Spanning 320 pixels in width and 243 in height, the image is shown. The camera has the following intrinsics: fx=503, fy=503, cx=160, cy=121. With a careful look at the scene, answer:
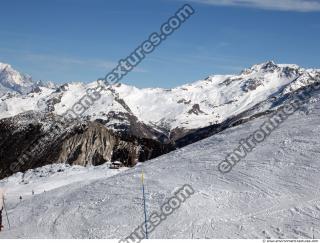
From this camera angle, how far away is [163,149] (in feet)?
362

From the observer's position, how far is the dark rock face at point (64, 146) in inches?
3639

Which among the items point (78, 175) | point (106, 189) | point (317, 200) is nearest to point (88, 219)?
point (106, 189)

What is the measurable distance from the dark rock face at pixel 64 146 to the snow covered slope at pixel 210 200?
55535 millimetres

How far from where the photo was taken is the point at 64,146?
309 feet

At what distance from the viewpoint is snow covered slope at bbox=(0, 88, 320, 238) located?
74.5 ft

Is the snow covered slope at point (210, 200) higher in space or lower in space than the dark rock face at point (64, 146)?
lower

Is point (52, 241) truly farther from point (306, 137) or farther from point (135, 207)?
point (306, 137)

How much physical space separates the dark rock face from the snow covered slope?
55.5 metres

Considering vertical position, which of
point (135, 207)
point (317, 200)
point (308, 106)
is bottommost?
point (317, 200)

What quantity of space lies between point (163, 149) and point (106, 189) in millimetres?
78335

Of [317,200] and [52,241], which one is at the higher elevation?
[52,241]

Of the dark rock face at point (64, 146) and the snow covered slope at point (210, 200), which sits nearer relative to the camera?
the snow covered slope at point (210, 200)

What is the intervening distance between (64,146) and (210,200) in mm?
71266

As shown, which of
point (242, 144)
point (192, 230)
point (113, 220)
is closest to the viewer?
point (192, 230)
